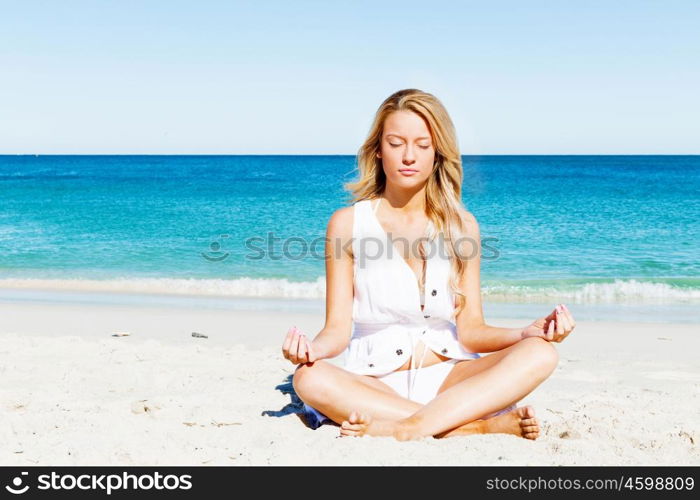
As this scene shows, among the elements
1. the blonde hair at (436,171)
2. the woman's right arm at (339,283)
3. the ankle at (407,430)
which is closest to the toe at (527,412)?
the ankle at (407,430)

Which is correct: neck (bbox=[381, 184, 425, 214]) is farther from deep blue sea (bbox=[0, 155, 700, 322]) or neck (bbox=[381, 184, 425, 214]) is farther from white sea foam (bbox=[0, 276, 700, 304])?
white sea foam (bbox=[0, 276, 700, 304])

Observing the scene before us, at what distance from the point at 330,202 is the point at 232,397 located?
28.5 m

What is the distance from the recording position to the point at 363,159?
4316mm

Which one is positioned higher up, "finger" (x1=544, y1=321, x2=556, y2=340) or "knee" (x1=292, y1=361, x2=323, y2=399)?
"finger" (x1=544, y1=321, x2=556, y2=340)

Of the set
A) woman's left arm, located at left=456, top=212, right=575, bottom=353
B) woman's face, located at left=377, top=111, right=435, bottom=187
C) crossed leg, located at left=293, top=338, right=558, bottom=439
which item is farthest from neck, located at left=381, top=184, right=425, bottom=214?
crossed leg, located at left=293, top=338, right=558, bottom=439

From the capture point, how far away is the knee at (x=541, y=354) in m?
3.71

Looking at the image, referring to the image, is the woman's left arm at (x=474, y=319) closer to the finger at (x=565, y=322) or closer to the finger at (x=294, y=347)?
the finger at (x=565, y=322)

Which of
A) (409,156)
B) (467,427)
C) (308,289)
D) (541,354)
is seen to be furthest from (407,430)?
(308,289)

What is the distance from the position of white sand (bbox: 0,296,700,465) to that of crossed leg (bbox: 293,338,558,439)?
0.29 ft

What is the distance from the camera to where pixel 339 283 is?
13.4 ft

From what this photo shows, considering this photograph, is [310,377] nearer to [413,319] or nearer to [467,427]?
[413,319]

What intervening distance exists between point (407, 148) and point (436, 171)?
32 cm

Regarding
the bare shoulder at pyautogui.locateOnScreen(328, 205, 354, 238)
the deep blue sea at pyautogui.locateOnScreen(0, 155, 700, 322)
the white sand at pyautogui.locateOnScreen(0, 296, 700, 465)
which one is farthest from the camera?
the deep blue sea at pyautogui.locateOnScreen(0, 155, 700, 322)

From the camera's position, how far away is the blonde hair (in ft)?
13.2
